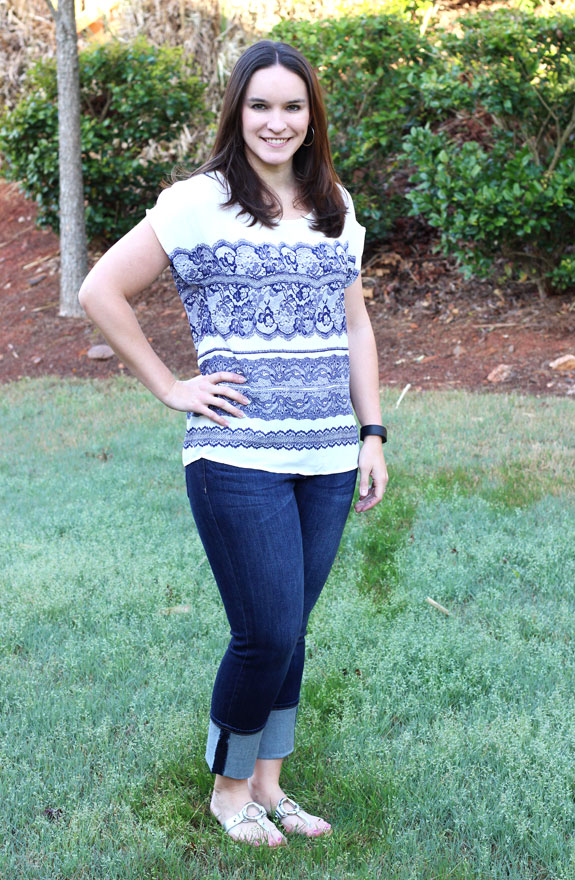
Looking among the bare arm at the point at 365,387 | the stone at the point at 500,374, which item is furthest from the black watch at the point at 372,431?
the stone at the point at 500,374

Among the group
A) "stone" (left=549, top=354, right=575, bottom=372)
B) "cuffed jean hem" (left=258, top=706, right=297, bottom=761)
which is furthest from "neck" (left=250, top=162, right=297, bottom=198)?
"stone" (left=549, top=354, right=575, bottom=372)

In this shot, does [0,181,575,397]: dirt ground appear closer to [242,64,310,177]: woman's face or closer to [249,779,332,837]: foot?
[249,779,332,837]: foot

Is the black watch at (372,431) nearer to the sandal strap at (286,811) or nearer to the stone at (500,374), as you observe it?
the sandal strap at (286,811)

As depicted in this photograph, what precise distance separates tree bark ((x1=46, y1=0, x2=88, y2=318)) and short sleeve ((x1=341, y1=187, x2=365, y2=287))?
8.37 m

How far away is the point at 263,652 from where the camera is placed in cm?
239

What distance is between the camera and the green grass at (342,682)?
2688 mm

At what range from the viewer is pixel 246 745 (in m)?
2.58

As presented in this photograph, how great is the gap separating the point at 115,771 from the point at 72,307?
28.4 feet

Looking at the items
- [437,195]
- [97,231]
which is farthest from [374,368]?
[97,231]

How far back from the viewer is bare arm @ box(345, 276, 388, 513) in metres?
2.73

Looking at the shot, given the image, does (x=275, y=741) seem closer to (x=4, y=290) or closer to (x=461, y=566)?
(x=461, y=566)

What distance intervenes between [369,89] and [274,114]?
Result: 790cm

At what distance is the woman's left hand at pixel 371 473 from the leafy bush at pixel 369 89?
280 inches

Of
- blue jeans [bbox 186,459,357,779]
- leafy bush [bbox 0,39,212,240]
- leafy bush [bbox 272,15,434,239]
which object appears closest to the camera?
blue jeans [bbox 186,459,357,779]
